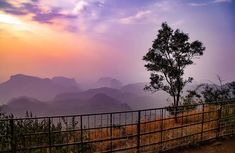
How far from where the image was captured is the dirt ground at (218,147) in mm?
12562

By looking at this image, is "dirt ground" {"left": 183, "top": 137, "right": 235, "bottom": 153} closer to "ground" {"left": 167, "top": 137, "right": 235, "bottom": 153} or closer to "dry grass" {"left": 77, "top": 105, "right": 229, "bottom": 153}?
"ground" {"left": 167, "top": 137, "right": 235, "bottom": 153}

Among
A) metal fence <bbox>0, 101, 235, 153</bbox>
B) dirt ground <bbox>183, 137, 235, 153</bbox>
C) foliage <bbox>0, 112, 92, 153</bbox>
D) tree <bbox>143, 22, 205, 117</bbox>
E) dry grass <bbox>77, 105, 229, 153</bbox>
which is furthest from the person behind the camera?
tree <bbox>143, 22, 205, 117</bbox>

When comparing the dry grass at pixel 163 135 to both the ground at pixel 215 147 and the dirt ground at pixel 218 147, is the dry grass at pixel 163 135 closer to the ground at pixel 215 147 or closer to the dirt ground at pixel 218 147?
the ground at pixel 215 147

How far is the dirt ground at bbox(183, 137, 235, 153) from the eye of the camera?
12.6 m

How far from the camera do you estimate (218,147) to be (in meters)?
13.1

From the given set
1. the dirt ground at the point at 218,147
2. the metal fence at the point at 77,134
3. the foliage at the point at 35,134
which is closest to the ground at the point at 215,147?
the dirt ground at the point at 218,147

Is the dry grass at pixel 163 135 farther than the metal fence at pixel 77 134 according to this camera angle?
Yes

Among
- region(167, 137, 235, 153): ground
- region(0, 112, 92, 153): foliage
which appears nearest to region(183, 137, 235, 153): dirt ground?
region(167, 137, 235, 153): ground

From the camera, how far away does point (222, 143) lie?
13664mm

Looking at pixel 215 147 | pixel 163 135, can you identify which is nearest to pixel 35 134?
pixel 163 135

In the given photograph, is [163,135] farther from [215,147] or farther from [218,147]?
[218,147]

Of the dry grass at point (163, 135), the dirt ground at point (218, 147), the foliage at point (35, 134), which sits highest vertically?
→ the foliage at point (35, 134)

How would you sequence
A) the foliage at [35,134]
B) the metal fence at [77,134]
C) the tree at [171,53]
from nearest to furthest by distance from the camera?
1. the foliage at [35,134]
2. the metal fence at [77,134]
3. the tree at [171,53]

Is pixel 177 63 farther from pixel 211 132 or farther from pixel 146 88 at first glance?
pixel 211 132
